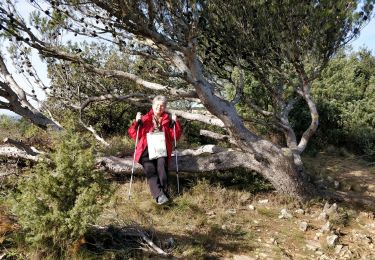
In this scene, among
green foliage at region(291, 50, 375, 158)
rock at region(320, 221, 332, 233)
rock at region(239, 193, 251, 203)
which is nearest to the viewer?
A: rock at region(320, 221, 332, 233)

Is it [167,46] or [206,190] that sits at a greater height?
[167,46]

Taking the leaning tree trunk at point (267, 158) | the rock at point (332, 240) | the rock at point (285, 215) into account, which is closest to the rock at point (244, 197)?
the leaning tree trunk at point (267, 158)

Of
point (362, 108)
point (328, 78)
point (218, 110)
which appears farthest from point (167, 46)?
point (328, 78)

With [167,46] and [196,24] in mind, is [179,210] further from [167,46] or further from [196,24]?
[196,24]

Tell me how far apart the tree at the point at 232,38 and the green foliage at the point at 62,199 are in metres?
2.48

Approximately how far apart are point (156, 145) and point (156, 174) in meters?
0.48

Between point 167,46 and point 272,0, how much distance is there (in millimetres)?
2175

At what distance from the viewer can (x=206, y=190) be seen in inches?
261

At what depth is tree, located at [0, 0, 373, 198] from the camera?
607cm

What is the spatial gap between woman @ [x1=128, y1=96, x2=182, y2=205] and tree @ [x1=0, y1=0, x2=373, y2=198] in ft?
1.42

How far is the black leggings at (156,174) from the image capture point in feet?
19.8

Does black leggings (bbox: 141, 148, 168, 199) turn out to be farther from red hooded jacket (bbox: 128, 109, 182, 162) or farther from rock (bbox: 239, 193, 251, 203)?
rock (bbox: 239, 193, 251, 203)

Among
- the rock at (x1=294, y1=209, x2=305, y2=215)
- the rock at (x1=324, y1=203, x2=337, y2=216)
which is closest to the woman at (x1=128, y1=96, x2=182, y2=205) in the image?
the rock at (x1=294, y1=209, x2=305, y2=215)

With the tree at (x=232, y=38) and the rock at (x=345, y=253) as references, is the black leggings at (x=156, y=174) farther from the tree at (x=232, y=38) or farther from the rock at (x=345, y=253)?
the rock at (x=345, y=253)
